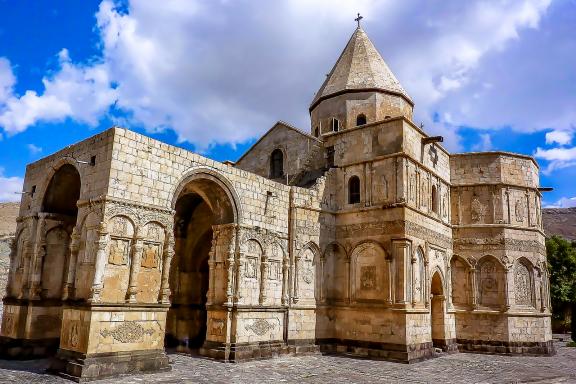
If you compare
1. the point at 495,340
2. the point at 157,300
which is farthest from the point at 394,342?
the point at 157,300

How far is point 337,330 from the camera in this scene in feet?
54.6

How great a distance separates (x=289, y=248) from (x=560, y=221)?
72.4 m

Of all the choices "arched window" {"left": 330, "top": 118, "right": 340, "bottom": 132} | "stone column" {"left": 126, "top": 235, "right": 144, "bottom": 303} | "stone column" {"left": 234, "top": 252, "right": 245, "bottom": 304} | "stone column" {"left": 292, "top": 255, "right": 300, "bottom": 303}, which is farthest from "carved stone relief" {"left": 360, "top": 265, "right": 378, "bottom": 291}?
"stone column" {"left": 126, "top": 235, "right": 144, "bottom": 303}

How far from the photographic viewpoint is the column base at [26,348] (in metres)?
13.3

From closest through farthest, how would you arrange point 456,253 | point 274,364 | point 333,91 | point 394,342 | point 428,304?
1. point 274,364
2. point 394,342
3. point 428,304
4. point 456,253
5. point 333,91

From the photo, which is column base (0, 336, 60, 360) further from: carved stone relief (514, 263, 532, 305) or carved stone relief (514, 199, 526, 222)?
carved stone relief (514, 199, 526, 222)

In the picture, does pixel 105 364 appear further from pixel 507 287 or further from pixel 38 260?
pixel 507 287

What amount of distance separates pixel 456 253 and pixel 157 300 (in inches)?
514

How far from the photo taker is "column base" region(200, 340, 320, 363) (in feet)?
45.0

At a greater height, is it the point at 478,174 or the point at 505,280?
the point at 478,174

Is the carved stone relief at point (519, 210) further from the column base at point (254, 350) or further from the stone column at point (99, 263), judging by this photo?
the stone column at point (99, 263)

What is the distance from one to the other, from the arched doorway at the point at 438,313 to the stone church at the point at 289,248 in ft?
0.21

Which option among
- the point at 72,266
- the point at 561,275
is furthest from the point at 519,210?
the point at 72,266

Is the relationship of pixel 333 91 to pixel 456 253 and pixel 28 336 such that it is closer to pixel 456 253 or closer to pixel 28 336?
pixel 456 253
